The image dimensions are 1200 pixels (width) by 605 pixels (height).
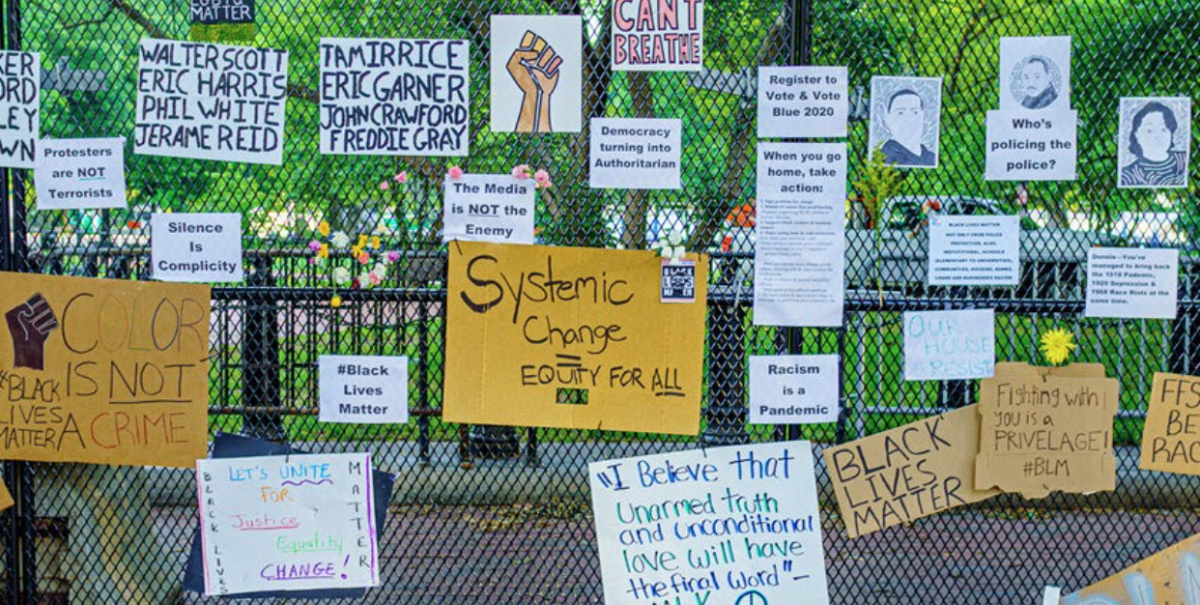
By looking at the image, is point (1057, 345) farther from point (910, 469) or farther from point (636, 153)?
point (636, 153)

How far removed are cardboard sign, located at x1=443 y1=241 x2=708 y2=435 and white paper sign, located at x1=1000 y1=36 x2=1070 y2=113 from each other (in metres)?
1.11

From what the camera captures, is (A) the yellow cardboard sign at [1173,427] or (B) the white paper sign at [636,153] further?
(A) the yellow cardboard sign at [1173,427]

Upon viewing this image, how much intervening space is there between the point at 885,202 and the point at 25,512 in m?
3.01

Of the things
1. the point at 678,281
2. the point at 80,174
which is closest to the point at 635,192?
the point at 678,281

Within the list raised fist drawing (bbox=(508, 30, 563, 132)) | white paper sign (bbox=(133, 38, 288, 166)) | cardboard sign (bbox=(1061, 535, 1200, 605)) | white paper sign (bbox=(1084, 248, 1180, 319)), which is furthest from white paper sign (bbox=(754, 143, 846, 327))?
white paper sign (bbox=(133, 38, 288, 166))

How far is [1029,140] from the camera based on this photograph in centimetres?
413

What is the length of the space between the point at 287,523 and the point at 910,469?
81.2 inches

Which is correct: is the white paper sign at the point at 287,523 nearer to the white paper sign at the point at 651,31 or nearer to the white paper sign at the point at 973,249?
the white paper sign at the point at 651,31

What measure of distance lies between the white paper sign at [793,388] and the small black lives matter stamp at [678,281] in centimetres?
30

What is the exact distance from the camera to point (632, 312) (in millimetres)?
4188

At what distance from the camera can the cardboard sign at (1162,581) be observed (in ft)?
14.4

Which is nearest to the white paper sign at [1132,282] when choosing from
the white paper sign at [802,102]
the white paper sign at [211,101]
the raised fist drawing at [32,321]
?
the white paper sign at [802,102]

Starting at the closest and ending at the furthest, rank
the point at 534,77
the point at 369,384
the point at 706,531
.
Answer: the point at 534,77 → the point at 369,384 → the point at 706,531

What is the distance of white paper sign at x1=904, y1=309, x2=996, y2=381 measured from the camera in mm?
4227
